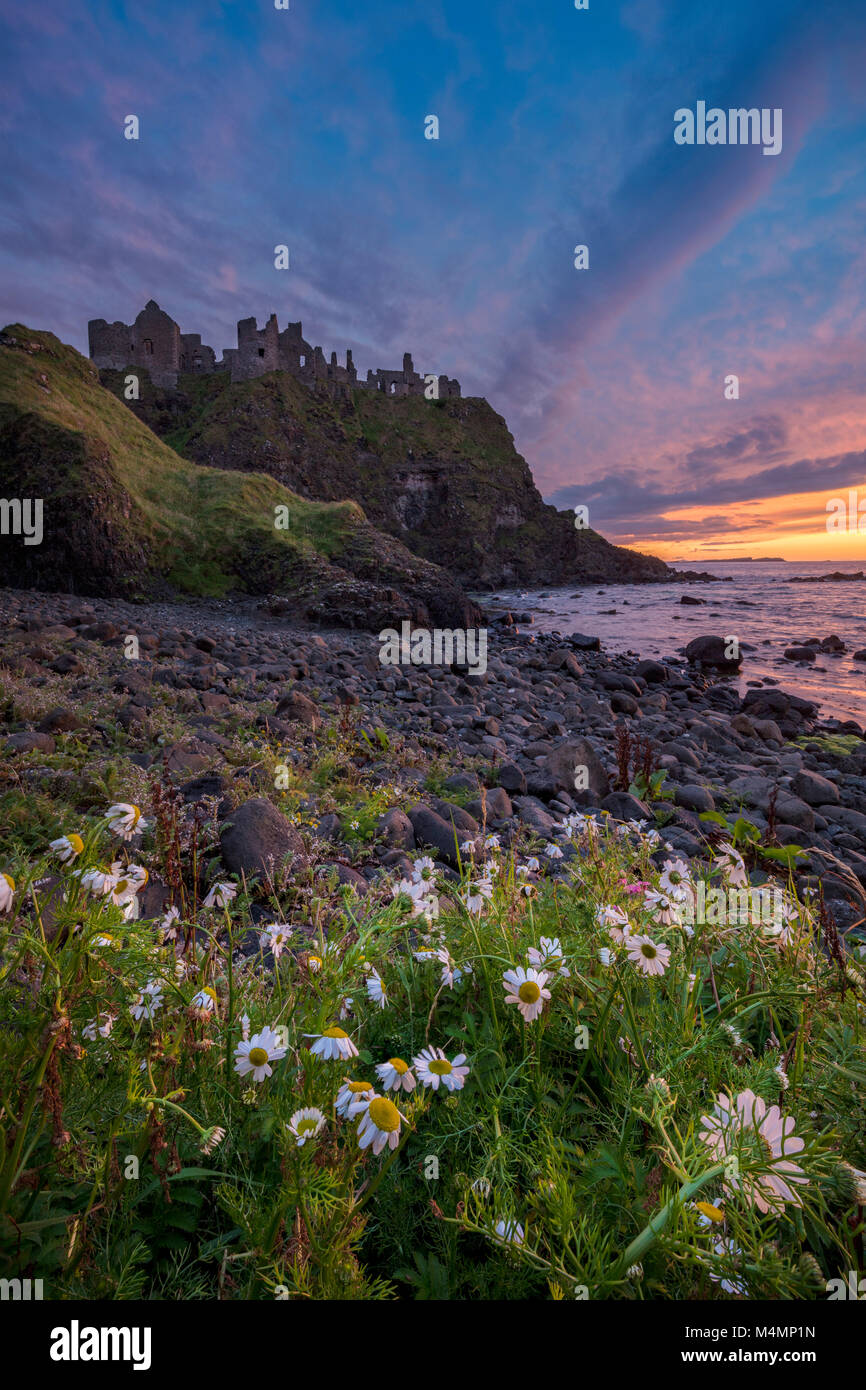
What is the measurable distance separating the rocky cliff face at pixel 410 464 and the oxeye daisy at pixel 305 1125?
65.2m

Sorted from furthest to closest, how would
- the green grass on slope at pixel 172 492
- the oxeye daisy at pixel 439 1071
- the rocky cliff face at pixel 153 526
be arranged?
the green grass on slope at pixel 172 492 → the rocky cliff face at pixel 153 526 → the oxeye daisy at pixel 439 1071

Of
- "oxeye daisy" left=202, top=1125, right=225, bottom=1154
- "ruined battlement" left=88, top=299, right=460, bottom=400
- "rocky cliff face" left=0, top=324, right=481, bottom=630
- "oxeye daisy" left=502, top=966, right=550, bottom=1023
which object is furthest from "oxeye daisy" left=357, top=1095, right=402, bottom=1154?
"ruined battlement" left=88, top=299, right=460, bottom=400

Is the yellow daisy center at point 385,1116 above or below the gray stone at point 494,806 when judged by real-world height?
below

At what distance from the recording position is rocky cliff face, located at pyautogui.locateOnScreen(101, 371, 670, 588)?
6072 cm

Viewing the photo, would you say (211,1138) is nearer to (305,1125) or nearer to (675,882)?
(305,1125)

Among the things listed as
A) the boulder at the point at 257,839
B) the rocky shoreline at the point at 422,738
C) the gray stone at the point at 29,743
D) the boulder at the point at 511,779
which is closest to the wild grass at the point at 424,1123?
the rocky shoreline at the point at 422,738

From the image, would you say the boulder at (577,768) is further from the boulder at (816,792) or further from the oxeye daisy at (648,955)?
the oxeye daisy at (648,955)

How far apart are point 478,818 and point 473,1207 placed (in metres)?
4.11

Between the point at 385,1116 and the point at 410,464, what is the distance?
262ft

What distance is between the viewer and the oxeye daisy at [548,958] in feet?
5.58

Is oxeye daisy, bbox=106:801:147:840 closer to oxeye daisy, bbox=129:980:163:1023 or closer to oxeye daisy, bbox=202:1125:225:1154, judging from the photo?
oxeye daisy, bbox=129:980:163:1023

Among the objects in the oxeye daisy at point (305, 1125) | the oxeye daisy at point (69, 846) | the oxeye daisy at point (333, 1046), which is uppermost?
the oxeye daisy at point (69, 846)

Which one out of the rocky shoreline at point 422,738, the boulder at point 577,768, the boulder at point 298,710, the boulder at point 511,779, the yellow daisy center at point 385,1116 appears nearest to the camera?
the yellow daisy center at point 385,1116
